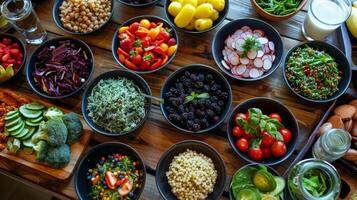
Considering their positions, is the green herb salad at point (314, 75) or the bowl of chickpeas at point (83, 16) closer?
the green herb salad at point (314, 75)

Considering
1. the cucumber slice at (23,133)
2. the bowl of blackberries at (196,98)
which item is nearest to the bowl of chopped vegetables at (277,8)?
the bowl of blackberries at (196,98)

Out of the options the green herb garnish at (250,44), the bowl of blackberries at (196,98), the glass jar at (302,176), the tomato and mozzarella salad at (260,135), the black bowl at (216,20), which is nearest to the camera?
the glass jar at (302,176)

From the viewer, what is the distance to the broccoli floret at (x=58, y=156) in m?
1.60

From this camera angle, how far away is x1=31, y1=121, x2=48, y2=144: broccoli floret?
5.41 feet

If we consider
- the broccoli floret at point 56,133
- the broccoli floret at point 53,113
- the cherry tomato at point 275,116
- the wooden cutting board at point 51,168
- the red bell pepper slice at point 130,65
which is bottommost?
the wooden cutting board at point 51,168

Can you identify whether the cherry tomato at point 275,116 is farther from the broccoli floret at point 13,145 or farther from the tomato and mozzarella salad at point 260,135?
the broccoli floret at point 13,145

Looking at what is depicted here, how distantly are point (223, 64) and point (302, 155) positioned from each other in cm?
56

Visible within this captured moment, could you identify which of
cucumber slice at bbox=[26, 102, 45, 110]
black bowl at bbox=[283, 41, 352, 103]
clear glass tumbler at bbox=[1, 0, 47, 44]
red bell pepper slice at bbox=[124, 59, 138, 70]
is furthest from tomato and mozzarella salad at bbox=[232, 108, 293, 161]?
clear glass tumbler at bbox=[1, 0, 47, 44]

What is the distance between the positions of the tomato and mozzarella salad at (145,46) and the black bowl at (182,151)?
1.41 feet

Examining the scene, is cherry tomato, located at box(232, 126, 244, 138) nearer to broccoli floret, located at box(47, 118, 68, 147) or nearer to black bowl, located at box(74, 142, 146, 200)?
black bowl, located at box(74, 142, 146, 200)

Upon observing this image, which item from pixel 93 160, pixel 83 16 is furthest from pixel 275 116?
pixel 83 16

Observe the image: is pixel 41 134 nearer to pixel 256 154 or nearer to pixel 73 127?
pixel 73 127

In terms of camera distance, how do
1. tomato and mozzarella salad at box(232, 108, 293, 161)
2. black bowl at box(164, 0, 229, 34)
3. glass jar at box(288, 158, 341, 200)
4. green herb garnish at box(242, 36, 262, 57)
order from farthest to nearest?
1. black bowl at box(164, 0, 229, 34)
2. green herb garnish at box(242, 36, 262, 57)
3. tomato and mozzarella salad at box(232, 108, 293, 161)
4. glass jar at box(288, 158, 341, 200)

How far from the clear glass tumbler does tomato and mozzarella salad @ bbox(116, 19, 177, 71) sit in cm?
45
